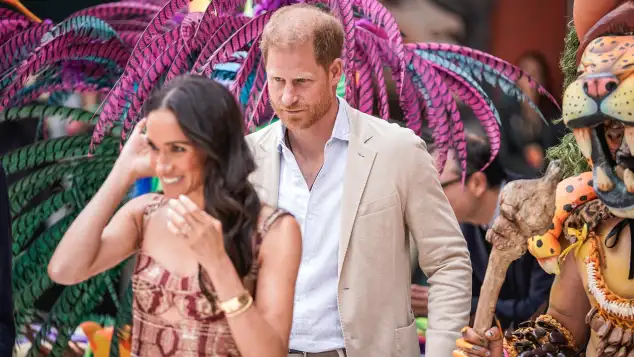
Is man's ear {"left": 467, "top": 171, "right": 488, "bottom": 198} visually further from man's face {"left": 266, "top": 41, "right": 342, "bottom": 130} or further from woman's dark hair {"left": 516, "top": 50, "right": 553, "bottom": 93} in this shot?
man's face {"left": 266, "top": 41, "right": 342, "bottom": 130}

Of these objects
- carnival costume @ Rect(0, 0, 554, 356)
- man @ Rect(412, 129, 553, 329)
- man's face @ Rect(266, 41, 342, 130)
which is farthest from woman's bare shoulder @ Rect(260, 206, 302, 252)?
man @ Rect(412, 129, 553, 329)

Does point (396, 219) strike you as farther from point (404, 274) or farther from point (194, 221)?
point (194, 221)

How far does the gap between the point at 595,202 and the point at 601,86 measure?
41 centimetres

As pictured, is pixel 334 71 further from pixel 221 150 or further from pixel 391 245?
pixel 221 150

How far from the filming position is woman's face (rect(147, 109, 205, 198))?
141 cm

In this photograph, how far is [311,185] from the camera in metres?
2.07

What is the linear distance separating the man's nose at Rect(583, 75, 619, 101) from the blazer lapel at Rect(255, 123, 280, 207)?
2.32 ft

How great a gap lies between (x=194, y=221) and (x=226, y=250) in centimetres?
9

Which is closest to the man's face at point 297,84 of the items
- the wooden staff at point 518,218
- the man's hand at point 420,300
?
the wooden staff at point 518,218

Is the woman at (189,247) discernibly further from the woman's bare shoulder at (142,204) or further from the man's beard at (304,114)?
the man's beard at (304,114)

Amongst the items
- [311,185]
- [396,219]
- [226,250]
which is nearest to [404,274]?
[396,219]

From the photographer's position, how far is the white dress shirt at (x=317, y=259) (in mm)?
2020

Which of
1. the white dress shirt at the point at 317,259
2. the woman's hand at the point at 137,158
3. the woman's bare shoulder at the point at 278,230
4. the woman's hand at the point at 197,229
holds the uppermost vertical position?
the woman's hand at the point at 137,158

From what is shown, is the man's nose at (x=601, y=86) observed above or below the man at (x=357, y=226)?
above
